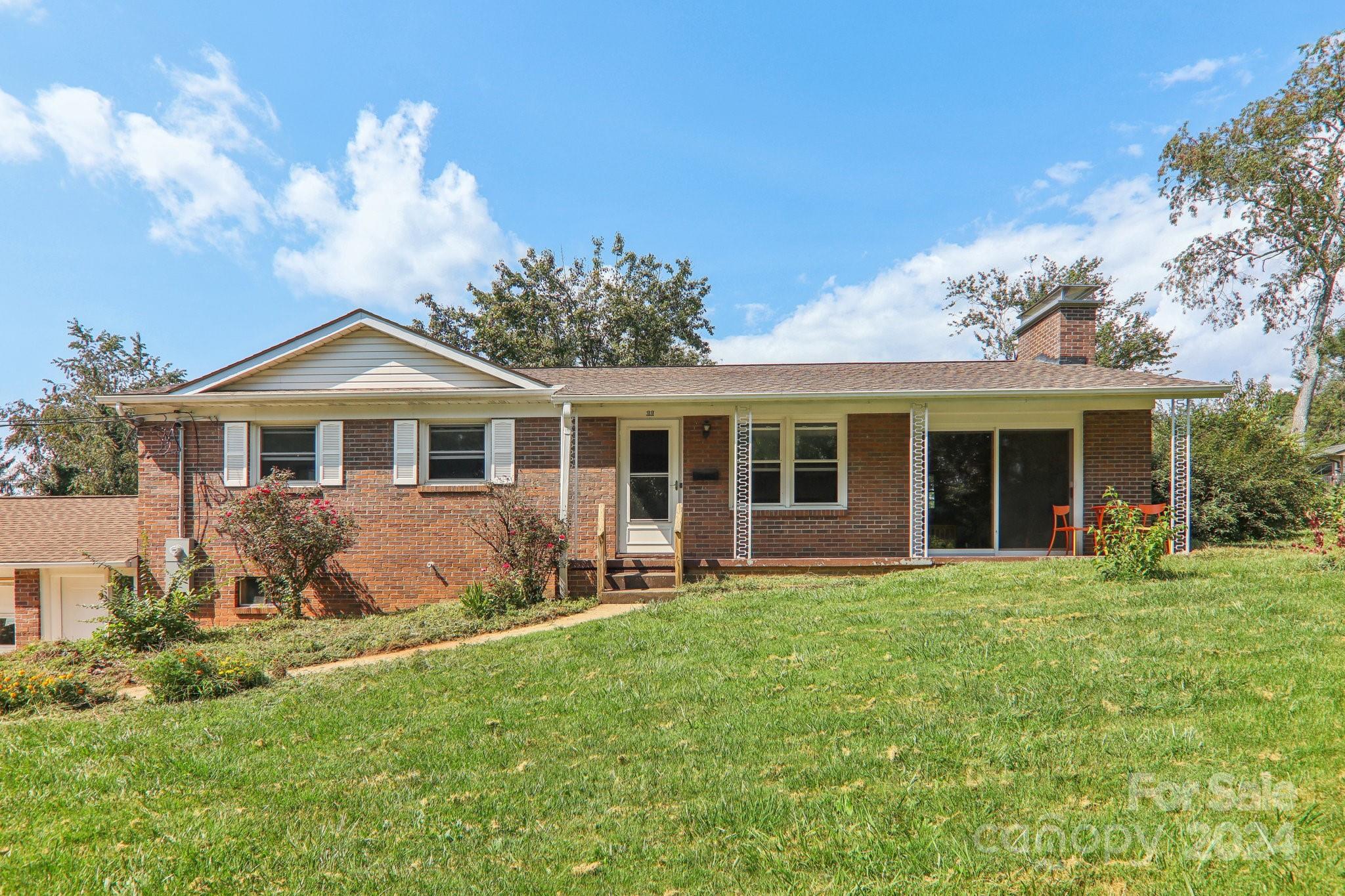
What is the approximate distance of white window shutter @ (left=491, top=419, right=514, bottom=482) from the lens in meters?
11.4

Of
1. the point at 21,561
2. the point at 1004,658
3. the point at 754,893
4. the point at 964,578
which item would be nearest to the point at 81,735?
the point at 754,893

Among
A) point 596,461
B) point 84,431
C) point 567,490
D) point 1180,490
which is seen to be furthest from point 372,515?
point 84,431

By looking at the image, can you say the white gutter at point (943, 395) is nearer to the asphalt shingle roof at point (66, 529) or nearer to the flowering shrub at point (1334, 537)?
the flowering shrub at point (1334, 537)

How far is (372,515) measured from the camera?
11.4m

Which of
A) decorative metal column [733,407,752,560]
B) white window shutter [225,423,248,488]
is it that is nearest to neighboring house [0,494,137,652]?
white window shutter [225,423,248,488]

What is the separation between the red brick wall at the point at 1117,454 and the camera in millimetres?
11438

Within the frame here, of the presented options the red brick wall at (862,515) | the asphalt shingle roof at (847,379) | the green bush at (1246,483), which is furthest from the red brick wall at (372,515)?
the green bush at (1246,483)

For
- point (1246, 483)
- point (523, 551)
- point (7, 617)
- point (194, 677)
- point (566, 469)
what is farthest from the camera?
point (7, 617)

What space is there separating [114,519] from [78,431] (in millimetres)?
17188

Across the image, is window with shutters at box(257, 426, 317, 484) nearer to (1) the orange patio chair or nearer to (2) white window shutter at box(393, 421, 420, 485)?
(2) white window shutter at box(393, 421, 420, 485)

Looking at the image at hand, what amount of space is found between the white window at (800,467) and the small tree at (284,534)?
678 cm

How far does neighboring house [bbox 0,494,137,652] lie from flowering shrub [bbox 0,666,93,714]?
676 cm

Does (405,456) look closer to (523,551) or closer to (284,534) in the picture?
(284,534)

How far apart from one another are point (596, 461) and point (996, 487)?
6.82 m
